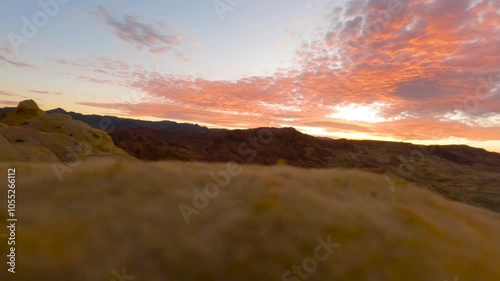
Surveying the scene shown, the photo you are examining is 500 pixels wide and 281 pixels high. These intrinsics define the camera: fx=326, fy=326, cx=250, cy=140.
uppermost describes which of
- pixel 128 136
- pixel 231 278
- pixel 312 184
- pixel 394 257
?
pixel 312 184

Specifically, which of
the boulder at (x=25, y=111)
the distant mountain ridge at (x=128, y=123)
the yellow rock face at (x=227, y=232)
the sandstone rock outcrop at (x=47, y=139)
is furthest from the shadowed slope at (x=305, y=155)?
the distant mountain ridge at (x=128, y=123)

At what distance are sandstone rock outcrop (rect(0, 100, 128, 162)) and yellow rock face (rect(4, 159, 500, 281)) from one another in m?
8.52

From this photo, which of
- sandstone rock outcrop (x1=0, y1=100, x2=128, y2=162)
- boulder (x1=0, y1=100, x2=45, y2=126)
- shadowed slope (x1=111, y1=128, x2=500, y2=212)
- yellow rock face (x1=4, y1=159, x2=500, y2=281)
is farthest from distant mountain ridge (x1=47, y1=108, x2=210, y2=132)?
yellow rock face (x1=4, y1=159, x2=500, y2=281)

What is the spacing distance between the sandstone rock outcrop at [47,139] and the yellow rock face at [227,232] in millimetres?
8517

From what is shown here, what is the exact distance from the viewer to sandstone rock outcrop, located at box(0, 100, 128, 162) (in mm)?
10609

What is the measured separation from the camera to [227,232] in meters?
2.55

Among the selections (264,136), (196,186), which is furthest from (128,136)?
(196,186)

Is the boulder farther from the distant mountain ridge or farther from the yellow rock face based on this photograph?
the distant mountain ridge

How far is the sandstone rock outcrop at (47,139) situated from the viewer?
34.8 ft

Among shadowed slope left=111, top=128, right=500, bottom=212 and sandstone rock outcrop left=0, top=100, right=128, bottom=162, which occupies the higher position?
sandstone rock outcrop left=0, top=100, right=128, bottom=162

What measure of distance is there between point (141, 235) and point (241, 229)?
0.75m

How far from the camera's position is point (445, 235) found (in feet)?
9.57

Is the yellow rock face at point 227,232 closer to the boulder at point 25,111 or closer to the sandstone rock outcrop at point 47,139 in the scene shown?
the sandstone rock outcrop at point 47,139

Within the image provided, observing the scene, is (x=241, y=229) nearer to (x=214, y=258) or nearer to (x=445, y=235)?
(x=214, y=258)
